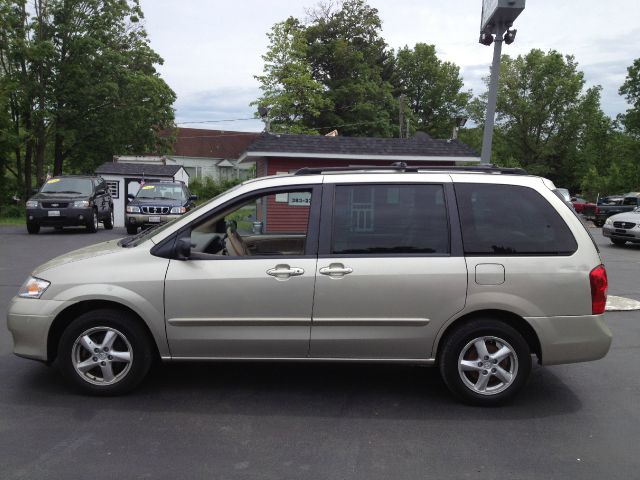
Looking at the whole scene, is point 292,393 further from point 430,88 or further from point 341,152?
point 430,88

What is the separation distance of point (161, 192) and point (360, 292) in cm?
1670

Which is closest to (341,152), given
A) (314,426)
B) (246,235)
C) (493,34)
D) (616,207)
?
(493,34)

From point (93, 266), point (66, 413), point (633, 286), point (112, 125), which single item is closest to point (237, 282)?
point (93, 266)

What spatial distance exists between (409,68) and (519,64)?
10604 millimetres

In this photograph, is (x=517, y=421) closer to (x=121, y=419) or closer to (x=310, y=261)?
(x=310, y=261)

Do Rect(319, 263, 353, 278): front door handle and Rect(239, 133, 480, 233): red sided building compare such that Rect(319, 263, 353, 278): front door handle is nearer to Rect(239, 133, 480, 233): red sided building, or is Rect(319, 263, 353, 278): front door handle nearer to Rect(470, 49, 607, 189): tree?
Rect(239, 133, 480, 233): red sided building

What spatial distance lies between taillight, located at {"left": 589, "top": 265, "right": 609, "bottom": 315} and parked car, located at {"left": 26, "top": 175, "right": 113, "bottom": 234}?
16496 mm

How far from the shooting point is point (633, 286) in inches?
422

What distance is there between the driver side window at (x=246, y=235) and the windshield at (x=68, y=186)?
15117 mm

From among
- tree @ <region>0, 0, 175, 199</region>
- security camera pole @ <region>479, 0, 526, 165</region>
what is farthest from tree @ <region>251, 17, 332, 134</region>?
security camera pole @ <region>479, 0, 526, 165</region>

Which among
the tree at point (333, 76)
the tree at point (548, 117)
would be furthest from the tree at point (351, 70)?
the tree at point (548, 117)

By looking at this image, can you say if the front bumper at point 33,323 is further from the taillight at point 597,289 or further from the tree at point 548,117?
the tree at point 548,117

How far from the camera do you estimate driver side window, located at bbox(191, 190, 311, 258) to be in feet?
15.1

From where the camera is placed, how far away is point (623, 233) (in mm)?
18312
